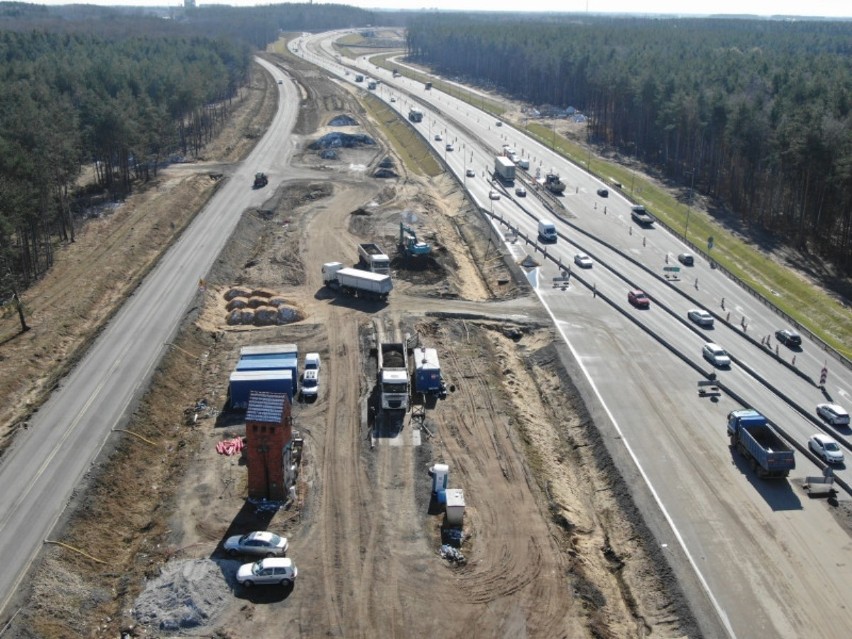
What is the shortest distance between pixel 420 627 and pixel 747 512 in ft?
70.4

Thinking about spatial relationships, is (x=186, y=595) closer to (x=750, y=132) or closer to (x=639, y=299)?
(x=639, y=299)

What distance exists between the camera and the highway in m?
40.4

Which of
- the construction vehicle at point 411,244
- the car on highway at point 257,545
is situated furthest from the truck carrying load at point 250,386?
the construction vehicle at point 411,244

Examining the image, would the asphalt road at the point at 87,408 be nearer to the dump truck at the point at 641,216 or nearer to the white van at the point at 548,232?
the white van at the point at 548,232

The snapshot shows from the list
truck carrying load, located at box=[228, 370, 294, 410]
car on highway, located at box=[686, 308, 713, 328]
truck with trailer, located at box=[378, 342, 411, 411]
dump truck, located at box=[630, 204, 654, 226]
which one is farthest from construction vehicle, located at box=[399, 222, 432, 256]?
truck carrying load, located at box=[228, 370, 294, 410]

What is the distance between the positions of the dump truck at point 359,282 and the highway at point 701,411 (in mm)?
16212

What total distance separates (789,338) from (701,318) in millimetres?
7673

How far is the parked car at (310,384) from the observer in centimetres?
5897

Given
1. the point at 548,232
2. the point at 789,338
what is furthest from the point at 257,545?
the point at 548,232

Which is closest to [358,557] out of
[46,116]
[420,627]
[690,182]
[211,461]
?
[420,627]

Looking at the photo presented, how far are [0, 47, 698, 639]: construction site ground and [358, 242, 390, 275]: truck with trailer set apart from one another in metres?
3.01

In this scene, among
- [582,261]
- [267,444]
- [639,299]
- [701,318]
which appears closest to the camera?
[267,444]

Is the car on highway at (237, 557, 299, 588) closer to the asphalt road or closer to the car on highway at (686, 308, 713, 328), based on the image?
the asphalt road

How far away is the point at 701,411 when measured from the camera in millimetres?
56875
